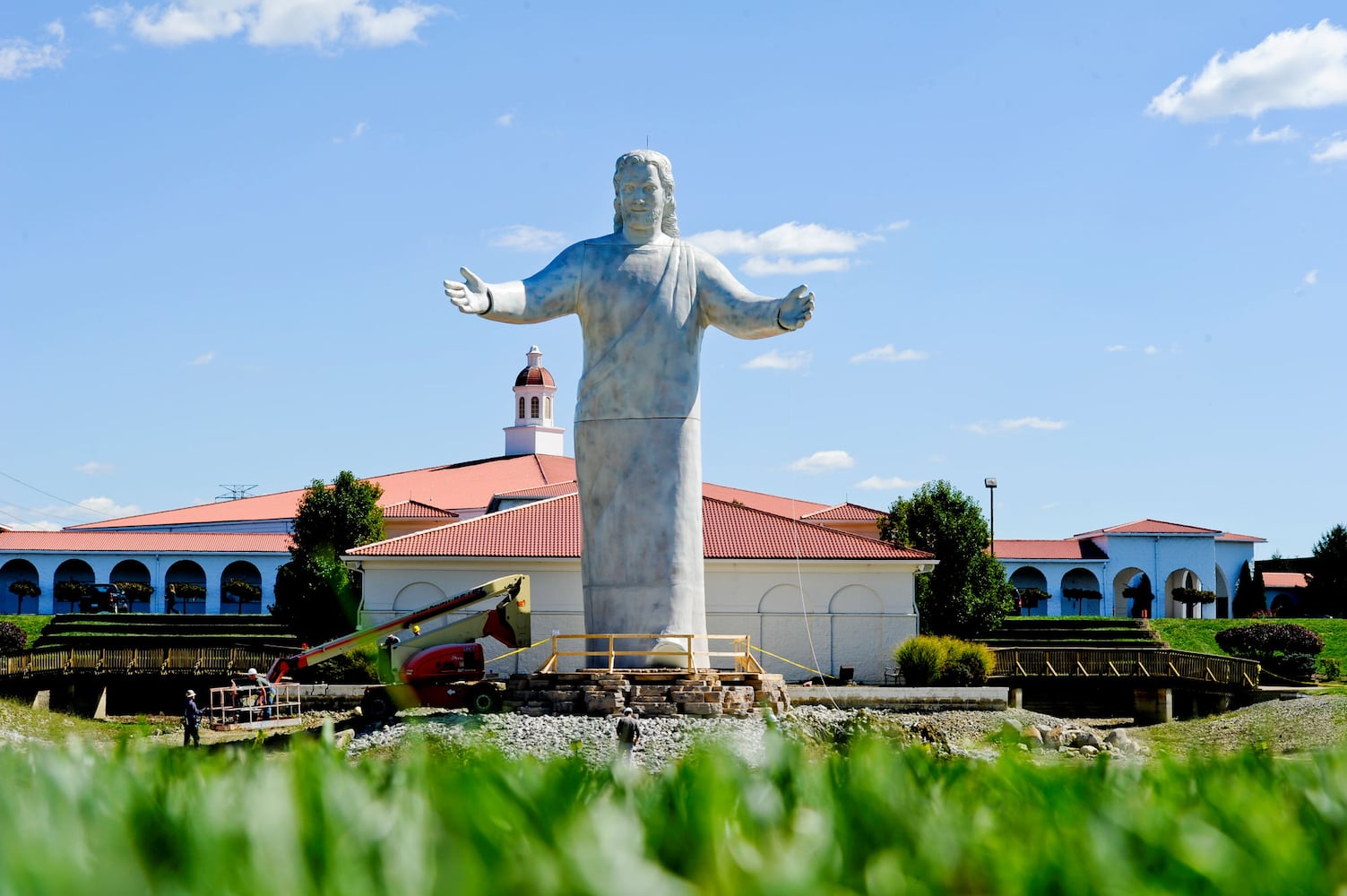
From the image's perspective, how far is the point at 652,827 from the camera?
270cm

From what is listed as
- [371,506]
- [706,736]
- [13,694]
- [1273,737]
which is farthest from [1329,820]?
[371,506]

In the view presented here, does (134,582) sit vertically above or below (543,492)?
below

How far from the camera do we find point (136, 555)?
5400cm

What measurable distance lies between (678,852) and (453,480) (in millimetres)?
59244

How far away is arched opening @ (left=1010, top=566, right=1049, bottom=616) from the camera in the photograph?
56844 millimetres

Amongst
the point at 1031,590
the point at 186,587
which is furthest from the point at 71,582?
the point at 1031,590

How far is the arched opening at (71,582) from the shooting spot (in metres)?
53.3

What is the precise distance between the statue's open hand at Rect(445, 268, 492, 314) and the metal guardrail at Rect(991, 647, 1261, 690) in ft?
62.1

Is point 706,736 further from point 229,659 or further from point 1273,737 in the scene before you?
point 229,659

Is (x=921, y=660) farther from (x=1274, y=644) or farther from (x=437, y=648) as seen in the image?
(x=1274, y=644)

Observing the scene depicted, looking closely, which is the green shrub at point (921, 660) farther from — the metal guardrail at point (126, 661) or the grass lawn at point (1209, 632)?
the grass lawn at point (1209, 632)

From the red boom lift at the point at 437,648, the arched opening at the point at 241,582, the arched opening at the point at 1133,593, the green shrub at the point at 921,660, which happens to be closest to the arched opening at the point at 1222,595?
the arched opening at the point at 1133,593

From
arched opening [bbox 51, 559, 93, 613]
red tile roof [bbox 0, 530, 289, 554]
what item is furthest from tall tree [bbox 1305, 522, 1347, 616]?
arched opening [bbox 51, 559, 93, 613]

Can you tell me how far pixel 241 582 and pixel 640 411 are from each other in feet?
132
